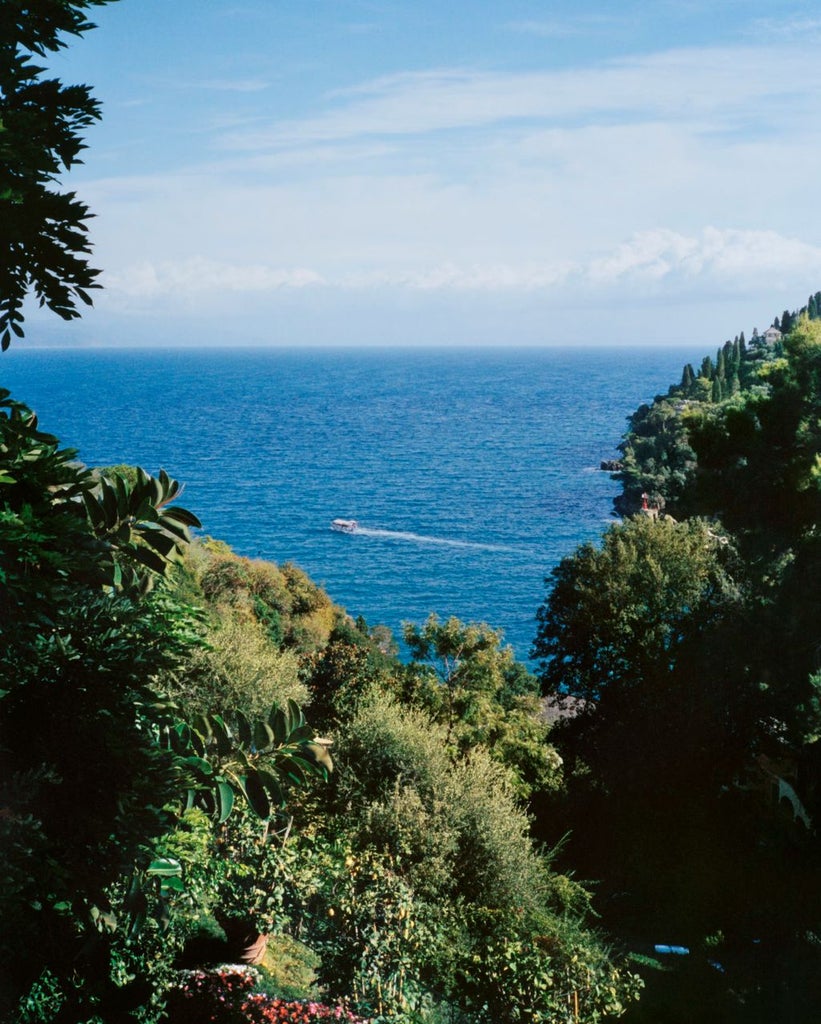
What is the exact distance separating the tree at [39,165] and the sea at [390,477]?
74.5ft

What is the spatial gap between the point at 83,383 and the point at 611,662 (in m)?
186

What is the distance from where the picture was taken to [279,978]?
10977mm

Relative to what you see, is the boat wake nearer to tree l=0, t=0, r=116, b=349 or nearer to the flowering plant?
the flowering plant

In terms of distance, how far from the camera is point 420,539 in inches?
2891

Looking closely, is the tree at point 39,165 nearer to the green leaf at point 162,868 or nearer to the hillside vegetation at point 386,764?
the hillside vegetation at point 386,764

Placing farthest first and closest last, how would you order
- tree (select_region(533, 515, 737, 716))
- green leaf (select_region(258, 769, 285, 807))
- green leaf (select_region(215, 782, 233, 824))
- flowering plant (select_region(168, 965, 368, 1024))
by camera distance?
tree (select_region(533, 515, 737, 716)), flowering plant (select_region(168, 965, 368, 1024)), green leaf (select_region(258, 769, 285, 807)), green leaf (select_region(215, 782, 233, 824))

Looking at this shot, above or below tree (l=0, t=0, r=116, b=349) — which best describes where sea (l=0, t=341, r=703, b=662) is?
below

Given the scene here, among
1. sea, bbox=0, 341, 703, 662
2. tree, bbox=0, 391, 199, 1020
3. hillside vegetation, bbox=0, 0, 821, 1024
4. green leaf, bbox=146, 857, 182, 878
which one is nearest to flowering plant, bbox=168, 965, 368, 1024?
hillside vegetation, bbox=0, 0, 821, 1024

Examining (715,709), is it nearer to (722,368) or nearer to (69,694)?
(69,694)

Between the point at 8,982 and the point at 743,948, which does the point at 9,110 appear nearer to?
the point at 8,982

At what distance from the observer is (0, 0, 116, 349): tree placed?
14.8 feet

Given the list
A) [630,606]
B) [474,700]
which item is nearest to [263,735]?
[474,700]

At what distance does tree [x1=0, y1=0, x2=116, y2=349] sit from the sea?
22.7m

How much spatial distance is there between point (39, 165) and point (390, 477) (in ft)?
311
